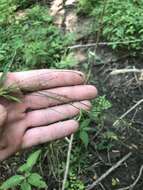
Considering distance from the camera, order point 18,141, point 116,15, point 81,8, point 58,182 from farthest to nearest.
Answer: point 81,8
point 116,15
point 58,182
point 18,141

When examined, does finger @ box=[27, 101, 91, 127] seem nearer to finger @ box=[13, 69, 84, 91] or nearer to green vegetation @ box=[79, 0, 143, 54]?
finger @ box=[13, 69, 84, 91]

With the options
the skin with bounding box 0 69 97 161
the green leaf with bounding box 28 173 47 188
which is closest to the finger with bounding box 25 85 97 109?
the skin with bounding box 0 69 97 161

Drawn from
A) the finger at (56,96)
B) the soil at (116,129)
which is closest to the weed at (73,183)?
the soil at (116,129)

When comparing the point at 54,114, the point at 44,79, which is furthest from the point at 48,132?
the point at 44,79

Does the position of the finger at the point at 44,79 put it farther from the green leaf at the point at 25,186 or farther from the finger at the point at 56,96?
the green leaf at the point at 25,186

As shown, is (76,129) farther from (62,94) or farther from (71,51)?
(71,51)

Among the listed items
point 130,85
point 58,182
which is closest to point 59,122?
point 58,182
